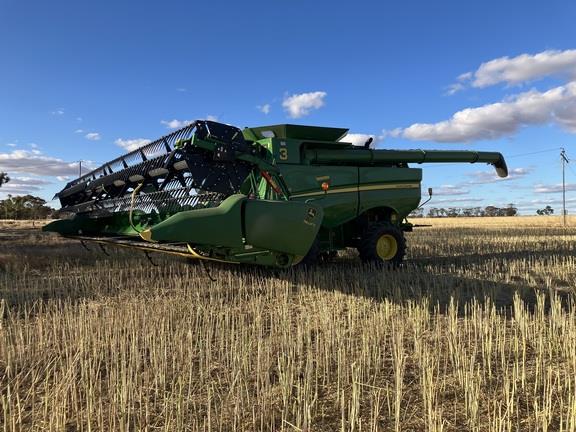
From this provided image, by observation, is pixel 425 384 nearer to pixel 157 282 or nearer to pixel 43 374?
pixel 43 374

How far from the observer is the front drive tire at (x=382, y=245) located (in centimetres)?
732

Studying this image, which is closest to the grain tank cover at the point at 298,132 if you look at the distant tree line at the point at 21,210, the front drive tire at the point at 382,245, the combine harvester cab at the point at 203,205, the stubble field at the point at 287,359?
the combine harvester cab at the point at 203,205

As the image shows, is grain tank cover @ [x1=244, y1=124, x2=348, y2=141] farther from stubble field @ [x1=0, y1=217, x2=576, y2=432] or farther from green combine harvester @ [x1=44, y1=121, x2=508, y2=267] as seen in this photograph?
stubble field @ [x1=0, y1=217, x2=576, y2=432]

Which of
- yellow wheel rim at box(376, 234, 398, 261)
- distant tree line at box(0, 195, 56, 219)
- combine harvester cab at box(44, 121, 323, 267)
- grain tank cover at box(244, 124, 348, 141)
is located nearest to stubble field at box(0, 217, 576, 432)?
combine harvester cab at box(44, 121, 323, 267)

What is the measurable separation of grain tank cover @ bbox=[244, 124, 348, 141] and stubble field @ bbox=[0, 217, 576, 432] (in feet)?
6.52

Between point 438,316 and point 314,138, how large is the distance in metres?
3.42

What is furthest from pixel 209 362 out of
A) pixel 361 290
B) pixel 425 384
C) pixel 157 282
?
pixel 157 282

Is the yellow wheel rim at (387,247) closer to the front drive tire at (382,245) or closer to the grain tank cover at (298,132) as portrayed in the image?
the front drive tire at (382,245)

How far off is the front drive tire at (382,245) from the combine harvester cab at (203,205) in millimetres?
1831

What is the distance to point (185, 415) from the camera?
2.48 m

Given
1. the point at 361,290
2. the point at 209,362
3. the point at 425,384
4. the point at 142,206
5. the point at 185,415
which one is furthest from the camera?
the point at 142,206

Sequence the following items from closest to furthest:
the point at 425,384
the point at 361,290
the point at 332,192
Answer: the point at 425,384 < the point at 361,290 < the point at 332,192

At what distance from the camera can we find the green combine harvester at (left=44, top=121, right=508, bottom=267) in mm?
4262

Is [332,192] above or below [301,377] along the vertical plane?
above
